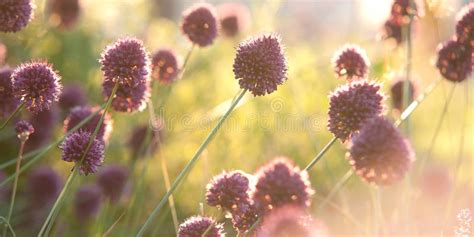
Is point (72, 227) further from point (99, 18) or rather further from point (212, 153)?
point (99, 18)

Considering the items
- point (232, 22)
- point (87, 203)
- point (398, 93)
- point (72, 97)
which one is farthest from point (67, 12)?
point (398, 93)

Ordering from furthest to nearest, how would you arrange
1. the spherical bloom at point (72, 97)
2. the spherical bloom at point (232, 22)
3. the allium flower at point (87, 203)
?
the spherical bloom at point (232, 22) < the allium flower at point (87, 203) < the spherical bloom at point (72, 97)

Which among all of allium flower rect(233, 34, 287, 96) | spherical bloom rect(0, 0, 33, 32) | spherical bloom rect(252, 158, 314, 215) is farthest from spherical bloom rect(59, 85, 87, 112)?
spherical bloom rect(252, 158, 314, 215)

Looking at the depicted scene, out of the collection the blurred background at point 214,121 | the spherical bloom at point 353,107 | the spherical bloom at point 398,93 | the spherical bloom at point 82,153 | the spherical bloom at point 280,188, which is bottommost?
the spherical bloom at point 280,188

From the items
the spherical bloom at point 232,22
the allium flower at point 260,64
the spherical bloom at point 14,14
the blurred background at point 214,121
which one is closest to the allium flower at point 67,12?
the blurred background at point 214,121

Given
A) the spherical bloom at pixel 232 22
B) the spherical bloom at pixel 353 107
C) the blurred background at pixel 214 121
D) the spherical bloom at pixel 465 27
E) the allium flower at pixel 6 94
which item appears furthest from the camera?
the spherical bloom at pixel 232 22

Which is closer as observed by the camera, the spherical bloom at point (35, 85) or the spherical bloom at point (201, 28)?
the spherical bloom at point (35, 85)

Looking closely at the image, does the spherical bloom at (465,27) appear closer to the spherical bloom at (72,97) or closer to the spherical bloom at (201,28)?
the spherical bloom at (201,28)

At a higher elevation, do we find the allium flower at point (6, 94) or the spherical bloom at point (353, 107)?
the allium flower at point (6, 94)
